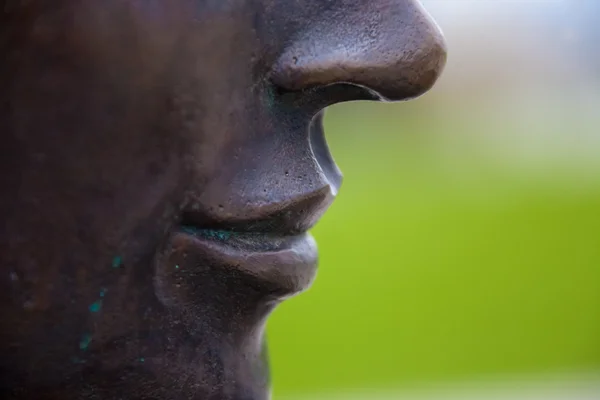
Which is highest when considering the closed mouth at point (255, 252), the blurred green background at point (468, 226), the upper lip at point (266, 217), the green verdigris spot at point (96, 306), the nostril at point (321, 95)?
the nostril at point (321, 95)

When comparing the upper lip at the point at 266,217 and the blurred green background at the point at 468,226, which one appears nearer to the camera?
the upper lip at the point at 266,217

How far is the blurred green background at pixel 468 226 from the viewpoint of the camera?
1350mm

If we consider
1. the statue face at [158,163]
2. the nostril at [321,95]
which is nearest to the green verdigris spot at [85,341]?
the statue face at [158,163]

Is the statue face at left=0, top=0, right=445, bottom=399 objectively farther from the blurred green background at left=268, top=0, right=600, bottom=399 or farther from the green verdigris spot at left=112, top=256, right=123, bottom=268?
the blurred green background at left=268, top=0, right=600, bottom=399

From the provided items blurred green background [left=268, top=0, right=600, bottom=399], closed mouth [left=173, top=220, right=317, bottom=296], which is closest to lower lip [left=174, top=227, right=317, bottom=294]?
closed mouth [left=173, top=220, right=317, bottom=296]

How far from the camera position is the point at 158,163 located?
361mm

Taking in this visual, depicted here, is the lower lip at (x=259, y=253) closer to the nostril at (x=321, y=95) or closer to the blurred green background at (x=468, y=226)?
the nostril at (x=321, y=95)

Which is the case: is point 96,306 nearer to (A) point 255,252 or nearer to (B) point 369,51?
(A) point 255,252

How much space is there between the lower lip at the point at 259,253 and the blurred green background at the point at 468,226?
94cm

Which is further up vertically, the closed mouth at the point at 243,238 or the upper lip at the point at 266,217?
the upper lip at the point at 266,217

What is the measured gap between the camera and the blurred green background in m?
1.35

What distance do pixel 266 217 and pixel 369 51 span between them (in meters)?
0.10

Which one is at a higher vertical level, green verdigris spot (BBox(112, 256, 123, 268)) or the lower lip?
the lower lip

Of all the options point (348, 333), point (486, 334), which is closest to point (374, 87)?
point (348, 333)
